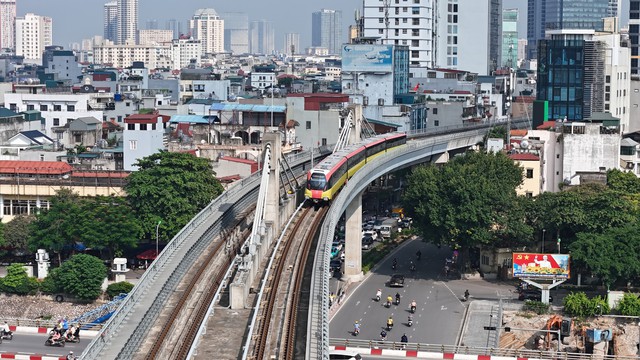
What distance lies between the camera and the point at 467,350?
40156 millimetres

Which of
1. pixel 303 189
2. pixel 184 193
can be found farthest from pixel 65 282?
pixel 303 189

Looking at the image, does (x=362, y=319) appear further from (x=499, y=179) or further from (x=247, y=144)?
(x=247, y=144)

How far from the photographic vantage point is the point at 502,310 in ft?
149

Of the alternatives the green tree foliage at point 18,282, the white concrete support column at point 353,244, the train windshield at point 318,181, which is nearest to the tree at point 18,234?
the green tree foliage at point 18,282

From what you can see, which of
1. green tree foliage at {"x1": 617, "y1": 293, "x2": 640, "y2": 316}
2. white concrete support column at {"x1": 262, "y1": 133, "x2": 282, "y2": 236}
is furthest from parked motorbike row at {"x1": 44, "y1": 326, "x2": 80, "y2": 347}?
green tree foliage at {"x1": 617, "y1": 293, "x2": 640, "y2": 316}

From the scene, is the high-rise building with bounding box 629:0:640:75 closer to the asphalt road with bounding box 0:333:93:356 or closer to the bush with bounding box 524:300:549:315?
the bush with bounding box 524:300:549:315

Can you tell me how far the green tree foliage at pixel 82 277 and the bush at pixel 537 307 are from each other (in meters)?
16.1

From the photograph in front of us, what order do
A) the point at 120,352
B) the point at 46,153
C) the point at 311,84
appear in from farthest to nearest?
the point at 311,84 → the point at 46,153 → the point at 120,352

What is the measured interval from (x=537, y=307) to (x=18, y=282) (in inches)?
788

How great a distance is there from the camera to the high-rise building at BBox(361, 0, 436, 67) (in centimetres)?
12000

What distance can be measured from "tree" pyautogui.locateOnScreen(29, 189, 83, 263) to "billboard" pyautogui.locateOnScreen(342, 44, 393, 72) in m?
41.1

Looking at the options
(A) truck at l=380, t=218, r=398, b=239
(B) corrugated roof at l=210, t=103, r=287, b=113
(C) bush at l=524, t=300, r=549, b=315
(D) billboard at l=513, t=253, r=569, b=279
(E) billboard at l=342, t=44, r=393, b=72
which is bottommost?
(C) bush at l=524, t=300, r=549, b=315

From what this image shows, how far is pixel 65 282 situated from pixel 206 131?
25.1 meters

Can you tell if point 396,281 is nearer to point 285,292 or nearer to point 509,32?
point 285,292
